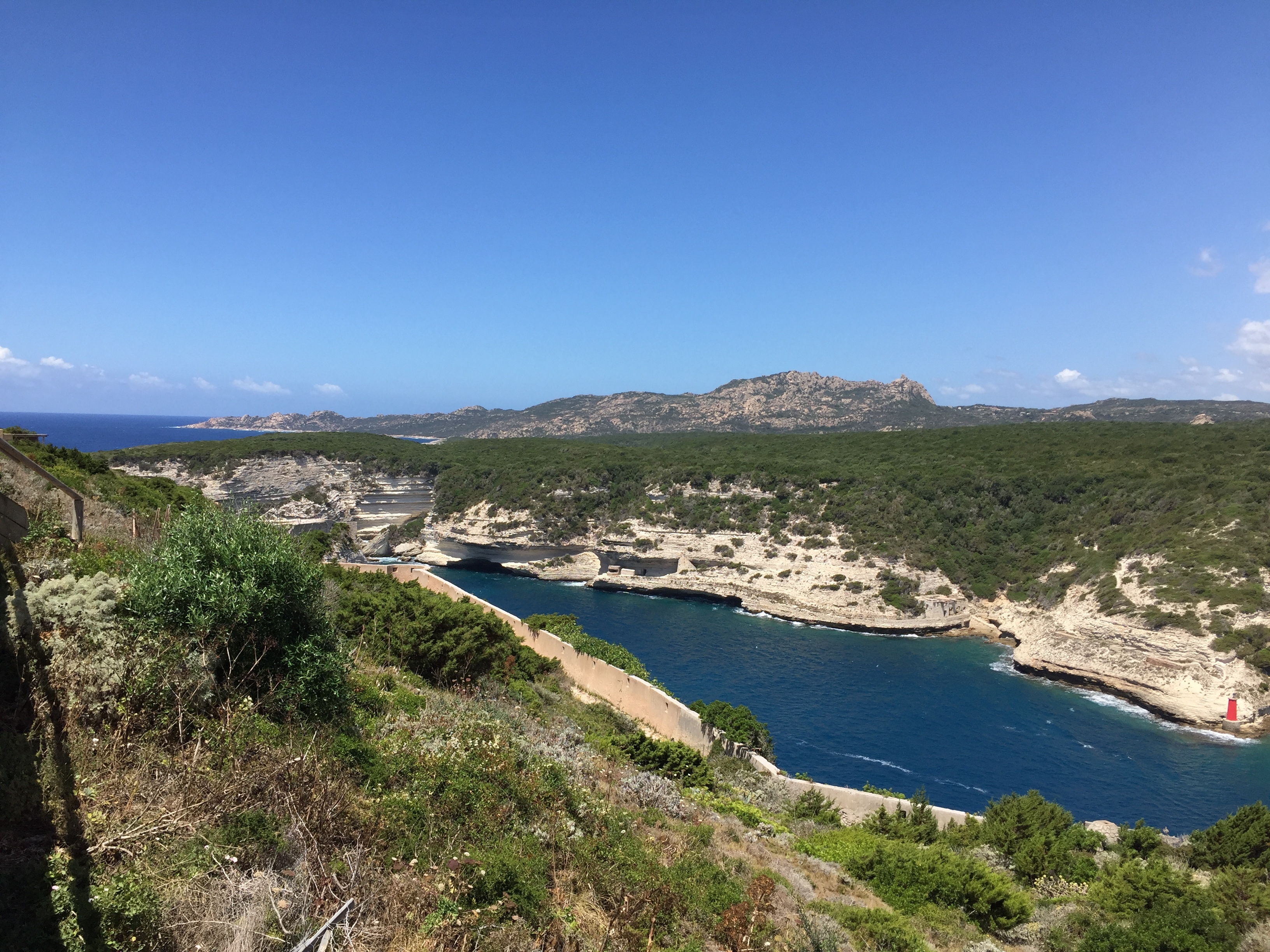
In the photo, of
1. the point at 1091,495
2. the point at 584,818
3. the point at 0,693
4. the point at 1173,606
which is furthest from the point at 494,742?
the point at 1091,495

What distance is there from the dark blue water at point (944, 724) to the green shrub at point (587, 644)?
701cm

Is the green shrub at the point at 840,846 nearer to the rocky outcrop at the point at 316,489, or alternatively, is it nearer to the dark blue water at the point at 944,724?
the dark blue water at the point at 944,724

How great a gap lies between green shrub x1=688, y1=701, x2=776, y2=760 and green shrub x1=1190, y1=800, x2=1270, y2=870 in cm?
902

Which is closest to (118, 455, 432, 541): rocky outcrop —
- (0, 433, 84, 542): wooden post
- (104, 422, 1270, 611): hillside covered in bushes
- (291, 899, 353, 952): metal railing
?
(104, 422, 1270, 611): hillside covered in bushes

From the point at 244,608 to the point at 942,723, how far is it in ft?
91.4

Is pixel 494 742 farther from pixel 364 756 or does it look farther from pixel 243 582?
pixel 243 582

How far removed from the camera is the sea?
22.4 metres

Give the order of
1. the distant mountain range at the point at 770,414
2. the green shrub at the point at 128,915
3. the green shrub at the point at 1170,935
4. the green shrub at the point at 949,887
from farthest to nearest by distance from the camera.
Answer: the distant mountain range at the point at 770,414
the green shrub at the point at 949,887
the green shrub at the point at 1170,935
the green shrub at the point at 128,915

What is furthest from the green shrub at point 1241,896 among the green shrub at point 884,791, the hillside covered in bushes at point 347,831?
the green shrub at point 884,791

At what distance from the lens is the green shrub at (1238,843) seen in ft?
36.0

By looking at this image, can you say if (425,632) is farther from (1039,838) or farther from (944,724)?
(944,724)

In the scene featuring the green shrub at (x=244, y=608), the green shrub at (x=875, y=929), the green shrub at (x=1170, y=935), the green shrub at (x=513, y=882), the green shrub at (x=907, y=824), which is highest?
Answer: the green shrub at (x=244, y=608)

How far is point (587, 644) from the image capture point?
20.9 meters

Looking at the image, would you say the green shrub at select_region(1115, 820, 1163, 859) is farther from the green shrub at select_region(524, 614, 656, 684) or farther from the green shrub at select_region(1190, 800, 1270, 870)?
the green shrub at select_region(524, 614, 656, 684)
